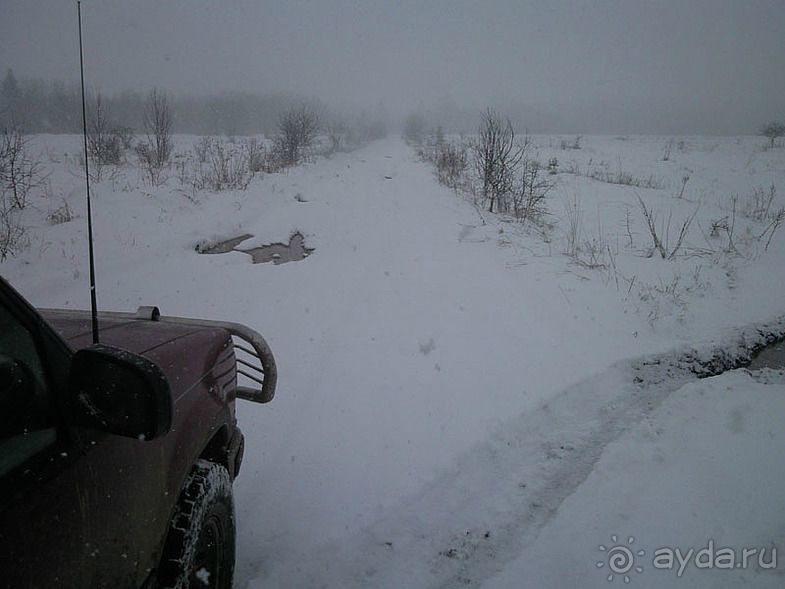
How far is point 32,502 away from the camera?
96 centimetres

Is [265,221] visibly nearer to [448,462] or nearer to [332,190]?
[332,190]

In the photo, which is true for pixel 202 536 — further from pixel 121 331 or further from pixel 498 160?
pixel 498 160

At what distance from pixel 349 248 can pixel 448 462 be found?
18.3ft

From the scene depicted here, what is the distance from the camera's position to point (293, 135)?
23.2 m

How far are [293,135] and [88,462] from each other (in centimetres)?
2432

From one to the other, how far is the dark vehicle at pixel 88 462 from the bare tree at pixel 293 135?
2160cm

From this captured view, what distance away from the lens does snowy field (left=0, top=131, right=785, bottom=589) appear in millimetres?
2494

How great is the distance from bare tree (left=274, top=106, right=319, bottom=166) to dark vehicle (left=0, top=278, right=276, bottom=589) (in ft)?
70.9

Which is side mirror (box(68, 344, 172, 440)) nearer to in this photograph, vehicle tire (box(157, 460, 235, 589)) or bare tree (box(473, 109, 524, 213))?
vehicle tire (box(157, 460, 235, 589))

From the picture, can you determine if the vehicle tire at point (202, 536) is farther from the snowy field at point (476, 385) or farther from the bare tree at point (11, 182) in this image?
the bare tree at point (11, 182)

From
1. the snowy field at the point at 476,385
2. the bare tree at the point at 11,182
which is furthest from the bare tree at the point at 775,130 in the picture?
the bare tree at the point at 11,182

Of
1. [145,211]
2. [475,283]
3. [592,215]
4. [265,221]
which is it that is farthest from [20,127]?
[592,215]

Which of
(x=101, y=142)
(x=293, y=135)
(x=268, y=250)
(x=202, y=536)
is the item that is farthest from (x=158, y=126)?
(x=202, y=536)

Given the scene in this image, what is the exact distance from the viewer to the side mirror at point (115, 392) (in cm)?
103
